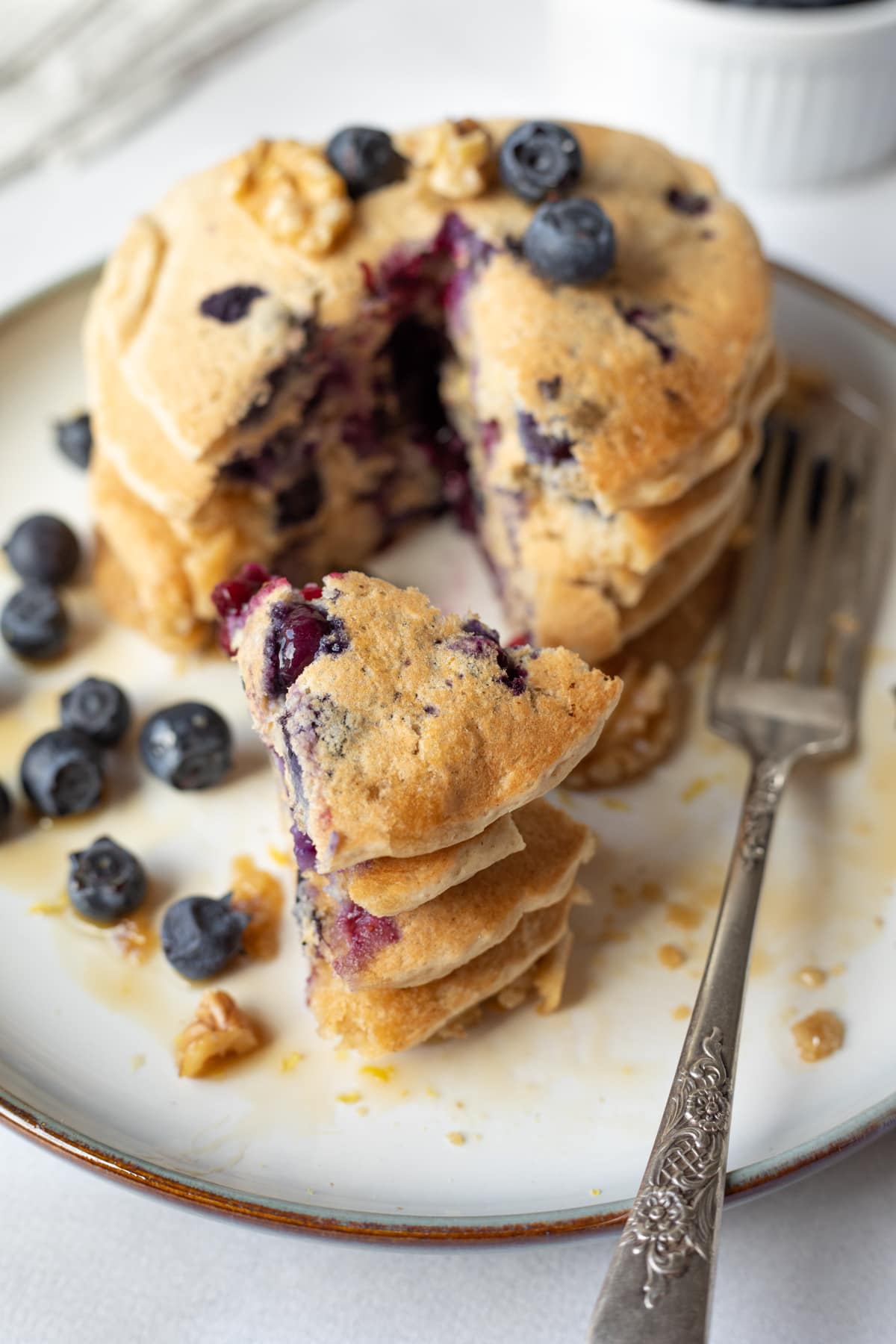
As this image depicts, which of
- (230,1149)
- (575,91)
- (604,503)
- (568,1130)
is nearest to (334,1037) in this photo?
(230,1149)

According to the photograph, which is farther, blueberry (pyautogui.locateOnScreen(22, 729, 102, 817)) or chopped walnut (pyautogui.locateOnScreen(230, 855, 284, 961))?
blueberry (pyautogui.locateOnScreen(22, 729, 102, 817))

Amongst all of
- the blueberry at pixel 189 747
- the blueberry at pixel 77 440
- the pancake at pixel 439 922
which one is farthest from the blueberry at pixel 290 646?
the blueberry at pixel 77 440

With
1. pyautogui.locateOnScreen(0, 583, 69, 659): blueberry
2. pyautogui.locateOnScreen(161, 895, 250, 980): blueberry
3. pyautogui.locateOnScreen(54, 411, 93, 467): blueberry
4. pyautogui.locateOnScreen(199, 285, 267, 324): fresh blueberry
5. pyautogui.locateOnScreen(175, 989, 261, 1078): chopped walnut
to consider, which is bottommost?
pyautogui.locateOnScreen(175, 989, 261, 1078): chopped walnut

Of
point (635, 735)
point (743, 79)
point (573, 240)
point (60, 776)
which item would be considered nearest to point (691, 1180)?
point (635, 735)

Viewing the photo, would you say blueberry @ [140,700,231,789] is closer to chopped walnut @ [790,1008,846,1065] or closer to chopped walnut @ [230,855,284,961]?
chopped walnut @ [230,855,284,961]

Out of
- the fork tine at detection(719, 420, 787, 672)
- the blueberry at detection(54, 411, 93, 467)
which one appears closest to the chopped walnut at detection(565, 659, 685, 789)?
the fork tine at detection(719, 420, 787, 672)

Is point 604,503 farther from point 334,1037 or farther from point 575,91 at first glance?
point 575,91

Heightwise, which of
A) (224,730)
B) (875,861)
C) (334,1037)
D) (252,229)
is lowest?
(875,861)
